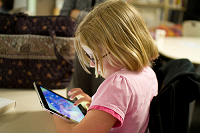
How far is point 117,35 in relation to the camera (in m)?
0.59

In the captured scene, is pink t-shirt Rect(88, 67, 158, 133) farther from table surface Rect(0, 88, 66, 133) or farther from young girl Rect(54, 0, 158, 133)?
table surface Rect(0, 88, 66, 133)

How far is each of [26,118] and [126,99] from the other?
380 millimetres

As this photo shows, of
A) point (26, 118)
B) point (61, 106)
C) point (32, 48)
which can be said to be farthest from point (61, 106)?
point (32, 48)

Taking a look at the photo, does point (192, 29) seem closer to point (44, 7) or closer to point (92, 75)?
point (44, 7)

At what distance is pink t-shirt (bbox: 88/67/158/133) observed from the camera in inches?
21.3

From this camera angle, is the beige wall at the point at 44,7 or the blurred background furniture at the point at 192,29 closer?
the beige wall at the point at 44,7

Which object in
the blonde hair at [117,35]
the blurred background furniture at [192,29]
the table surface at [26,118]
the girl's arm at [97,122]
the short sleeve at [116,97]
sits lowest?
the blurred background furniture at [192,29]

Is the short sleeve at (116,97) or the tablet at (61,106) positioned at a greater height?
the short sleeve at (116,97)

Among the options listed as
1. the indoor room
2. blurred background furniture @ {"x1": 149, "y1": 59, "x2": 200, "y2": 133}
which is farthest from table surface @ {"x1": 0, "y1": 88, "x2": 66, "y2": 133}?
blurred background furniture @ {"x1": 149, "y1": 59, "x2": 200, "y2": 133}

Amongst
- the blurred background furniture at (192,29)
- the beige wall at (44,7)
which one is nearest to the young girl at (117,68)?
the beige wall at (44,7)

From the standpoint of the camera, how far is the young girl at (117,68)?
1.77 feet

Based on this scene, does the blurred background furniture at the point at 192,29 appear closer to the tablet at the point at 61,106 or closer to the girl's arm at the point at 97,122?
the tablet at the point at 61,106

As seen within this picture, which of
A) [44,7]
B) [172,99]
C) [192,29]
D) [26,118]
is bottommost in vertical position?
[192,29]

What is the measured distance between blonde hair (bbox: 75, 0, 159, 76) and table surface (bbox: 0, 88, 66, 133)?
0.28 metres
